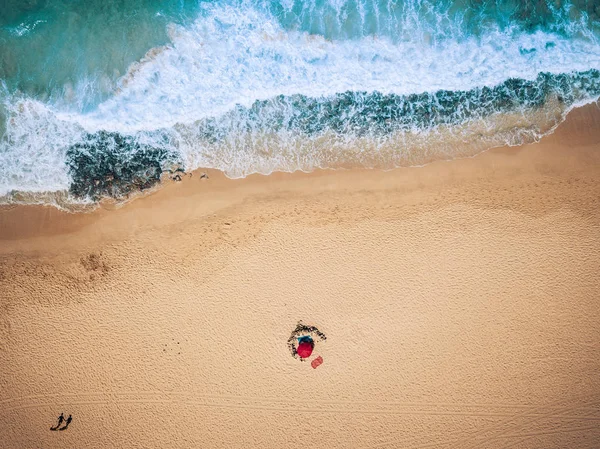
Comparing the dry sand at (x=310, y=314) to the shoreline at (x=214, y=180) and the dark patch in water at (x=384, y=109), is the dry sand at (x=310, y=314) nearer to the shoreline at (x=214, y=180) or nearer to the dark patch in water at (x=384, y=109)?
the shoreline at (x=214, y=180)

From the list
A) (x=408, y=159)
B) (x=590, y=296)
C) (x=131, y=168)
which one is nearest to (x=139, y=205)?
(x=131, y=168)

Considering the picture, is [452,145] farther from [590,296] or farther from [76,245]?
[76,245]

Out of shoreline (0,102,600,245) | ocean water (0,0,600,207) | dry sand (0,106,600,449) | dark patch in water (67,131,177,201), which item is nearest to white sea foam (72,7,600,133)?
ocean water (0,0,600,207)

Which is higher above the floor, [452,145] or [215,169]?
[452,145]

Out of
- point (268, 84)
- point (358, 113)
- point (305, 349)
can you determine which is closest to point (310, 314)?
point (305, 349)

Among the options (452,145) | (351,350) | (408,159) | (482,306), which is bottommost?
(351,350)

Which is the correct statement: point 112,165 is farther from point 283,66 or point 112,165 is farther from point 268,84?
point 283,66
